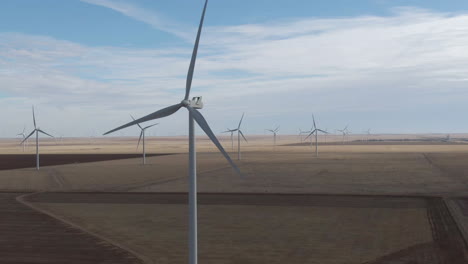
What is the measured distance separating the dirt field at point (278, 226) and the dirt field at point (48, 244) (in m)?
1.38

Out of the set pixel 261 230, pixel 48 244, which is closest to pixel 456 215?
pixel 261 230

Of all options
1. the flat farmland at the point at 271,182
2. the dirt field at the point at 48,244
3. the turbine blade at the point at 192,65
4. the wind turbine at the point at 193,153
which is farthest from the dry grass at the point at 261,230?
the flat farmland at the point at 271,182

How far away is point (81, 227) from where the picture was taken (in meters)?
28.0

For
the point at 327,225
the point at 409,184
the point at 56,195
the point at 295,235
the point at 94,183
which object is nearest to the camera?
the point at 295,235

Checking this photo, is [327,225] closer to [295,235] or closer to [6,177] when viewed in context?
[295,235]

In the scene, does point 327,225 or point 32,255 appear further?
point 327,225

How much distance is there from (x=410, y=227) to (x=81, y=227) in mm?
19254

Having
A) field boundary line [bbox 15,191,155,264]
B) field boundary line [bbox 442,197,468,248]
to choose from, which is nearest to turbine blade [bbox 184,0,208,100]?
field boundary line [bbox 15,191,155,264]

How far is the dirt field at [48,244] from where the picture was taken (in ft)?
69.2

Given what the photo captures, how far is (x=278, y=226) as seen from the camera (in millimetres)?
27875

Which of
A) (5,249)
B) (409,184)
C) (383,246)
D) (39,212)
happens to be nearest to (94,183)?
(39,212)

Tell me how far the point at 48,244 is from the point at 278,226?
500 inches

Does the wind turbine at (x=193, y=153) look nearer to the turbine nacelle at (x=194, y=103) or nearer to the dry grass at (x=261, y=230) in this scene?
the turbine nacelle at (x=194, y=103)

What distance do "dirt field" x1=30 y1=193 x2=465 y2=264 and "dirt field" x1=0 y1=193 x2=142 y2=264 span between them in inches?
54.5
